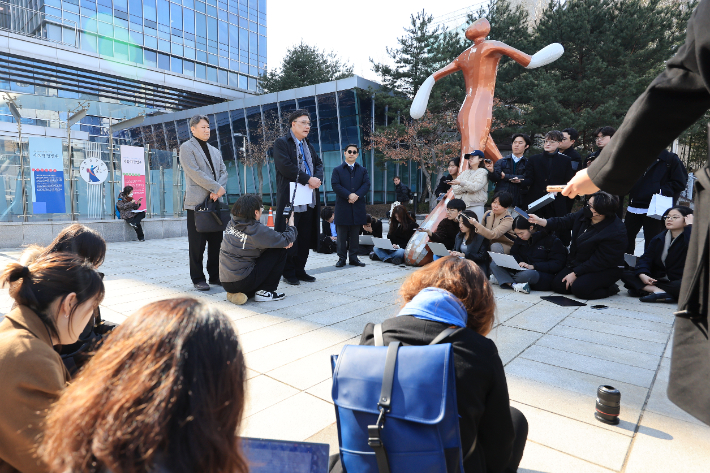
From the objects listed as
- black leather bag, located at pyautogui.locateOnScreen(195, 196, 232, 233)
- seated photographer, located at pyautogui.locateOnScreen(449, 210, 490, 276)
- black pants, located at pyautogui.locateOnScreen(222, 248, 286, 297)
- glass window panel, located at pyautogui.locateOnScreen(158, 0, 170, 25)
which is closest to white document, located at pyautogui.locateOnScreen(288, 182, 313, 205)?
black leather bag, located at pyautogui.locateOnScreen(195, 196, 232, 233)

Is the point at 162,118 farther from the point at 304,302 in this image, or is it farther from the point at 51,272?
the point at 51,272

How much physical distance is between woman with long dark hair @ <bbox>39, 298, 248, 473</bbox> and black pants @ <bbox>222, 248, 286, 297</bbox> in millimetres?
4094

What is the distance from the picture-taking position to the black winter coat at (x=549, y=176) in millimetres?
6535

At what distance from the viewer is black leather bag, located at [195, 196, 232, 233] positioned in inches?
211

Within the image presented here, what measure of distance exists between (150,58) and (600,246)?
1382 inches

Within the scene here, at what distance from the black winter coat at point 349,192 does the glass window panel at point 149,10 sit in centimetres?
3259

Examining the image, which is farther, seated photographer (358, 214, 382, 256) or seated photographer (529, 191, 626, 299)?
seated photographer (358, 214, 382, 256)

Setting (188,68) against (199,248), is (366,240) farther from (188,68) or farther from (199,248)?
(188,68)

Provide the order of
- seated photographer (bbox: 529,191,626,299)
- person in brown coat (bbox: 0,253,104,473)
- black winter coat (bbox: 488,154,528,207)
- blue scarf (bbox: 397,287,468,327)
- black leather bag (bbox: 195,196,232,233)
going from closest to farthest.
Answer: person in brown coat (bbox: 0,253,104,473) < blue scarf (bbox: 397,287,468,327) < seated photographer (bbox: 529,191,626,299) < black leather bag (bbox: 195,196,232,233) < black winter coat (bbox: 488,154,528,207)

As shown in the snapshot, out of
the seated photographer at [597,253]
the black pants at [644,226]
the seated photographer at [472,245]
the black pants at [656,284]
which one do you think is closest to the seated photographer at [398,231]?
the seated photographer at [472,245]

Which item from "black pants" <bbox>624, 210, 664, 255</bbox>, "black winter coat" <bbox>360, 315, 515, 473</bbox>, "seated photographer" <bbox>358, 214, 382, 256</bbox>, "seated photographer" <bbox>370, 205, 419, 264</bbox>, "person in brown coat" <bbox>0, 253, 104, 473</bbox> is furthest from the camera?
"seated photographer" <bbox>358, 214, 382, 256</bbox>

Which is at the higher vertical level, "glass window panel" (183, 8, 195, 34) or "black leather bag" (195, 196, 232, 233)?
"glass window panel" (183, 8, 195, 34)

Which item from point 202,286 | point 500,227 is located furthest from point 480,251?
point 202,286

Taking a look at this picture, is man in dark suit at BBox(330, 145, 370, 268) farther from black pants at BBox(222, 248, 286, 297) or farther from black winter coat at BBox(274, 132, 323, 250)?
black pants at BBox(222, 248, 286, 297)
